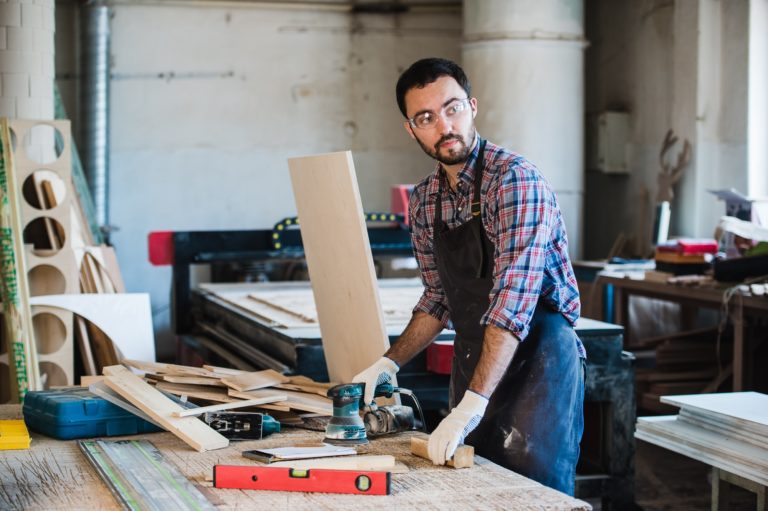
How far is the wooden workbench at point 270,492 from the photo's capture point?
1974mm

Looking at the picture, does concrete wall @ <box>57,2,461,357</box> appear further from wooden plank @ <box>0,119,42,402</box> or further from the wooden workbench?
the wooden workbench

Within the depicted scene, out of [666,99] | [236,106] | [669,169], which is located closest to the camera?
[669,169]

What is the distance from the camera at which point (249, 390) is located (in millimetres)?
2861

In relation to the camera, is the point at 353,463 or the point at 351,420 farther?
the point at 351,420

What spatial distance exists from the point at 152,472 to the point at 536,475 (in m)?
1.06

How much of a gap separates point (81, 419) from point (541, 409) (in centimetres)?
121

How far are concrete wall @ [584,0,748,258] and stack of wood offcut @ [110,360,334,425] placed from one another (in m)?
5.01

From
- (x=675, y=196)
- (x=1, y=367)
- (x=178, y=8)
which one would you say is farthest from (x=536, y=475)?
(x=178, y=8)

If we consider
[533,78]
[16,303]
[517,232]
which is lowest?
[16,303]

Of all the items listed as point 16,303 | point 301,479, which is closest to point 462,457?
point 301,479

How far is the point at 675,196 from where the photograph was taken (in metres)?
7.60

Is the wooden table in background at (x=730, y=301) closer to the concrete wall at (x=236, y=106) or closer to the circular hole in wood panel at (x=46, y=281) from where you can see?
the circular hole in wood panel at (x=46, y=281)

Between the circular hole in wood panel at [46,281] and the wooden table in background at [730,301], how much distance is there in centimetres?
339

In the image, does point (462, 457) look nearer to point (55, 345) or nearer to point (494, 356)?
point (494, 356)
